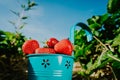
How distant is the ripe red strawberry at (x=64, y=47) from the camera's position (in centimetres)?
249

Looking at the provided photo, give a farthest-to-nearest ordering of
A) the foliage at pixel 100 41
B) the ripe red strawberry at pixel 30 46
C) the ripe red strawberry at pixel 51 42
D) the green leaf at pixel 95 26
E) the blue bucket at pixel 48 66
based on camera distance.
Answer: the green leaf at pixel 95 26 → the foliage at pixel 100 41 → the ripe red strawberry at pixel 51 42 → the ripe red strawberry at pixel 30 46 → the blue bucket at pixel 48 66

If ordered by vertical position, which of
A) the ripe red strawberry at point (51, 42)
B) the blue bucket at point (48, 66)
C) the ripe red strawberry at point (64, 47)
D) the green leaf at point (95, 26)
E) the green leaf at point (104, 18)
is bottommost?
the blue bucket at point (48, 66)

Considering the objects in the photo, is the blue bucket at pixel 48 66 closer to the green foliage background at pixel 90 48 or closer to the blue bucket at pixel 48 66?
the blue bucket at pixel 48 66

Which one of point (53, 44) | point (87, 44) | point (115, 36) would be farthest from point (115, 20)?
point (53, 44)

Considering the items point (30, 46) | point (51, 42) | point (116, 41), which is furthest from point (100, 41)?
point (30, 46)

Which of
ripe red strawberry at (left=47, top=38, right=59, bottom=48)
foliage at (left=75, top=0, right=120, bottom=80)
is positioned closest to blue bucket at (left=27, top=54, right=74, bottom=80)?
ripe red strawberry at (left=47, top=38, right=59, bottom=48)

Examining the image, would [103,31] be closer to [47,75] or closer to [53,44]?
[53,44]

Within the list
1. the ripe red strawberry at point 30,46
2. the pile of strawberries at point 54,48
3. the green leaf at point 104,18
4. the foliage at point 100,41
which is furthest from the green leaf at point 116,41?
the ripe red strawberry at point 30,46

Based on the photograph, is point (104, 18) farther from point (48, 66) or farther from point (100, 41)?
point (48, 66)

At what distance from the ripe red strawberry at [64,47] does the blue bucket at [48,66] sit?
0.18 ft

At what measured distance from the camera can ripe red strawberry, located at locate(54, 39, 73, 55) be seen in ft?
8.18

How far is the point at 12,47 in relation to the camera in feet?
11.3

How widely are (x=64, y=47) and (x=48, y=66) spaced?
0.20m

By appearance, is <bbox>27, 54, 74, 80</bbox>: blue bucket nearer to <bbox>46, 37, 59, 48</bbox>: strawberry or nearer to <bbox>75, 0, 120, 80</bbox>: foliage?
<bbox>46, 37, 59, 48</bbox>: strawberry
